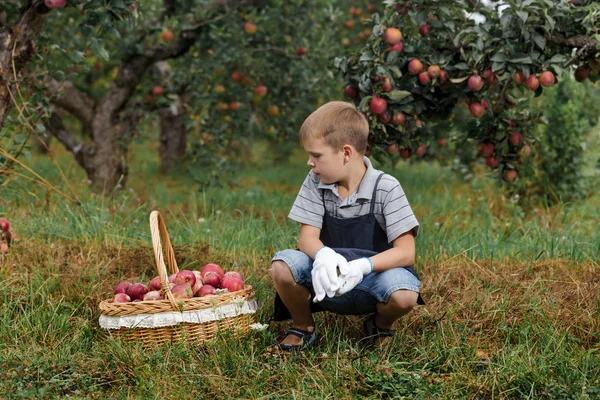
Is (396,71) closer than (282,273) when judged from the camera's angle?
No

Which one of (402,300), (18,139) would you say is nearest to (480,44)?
(402,300)

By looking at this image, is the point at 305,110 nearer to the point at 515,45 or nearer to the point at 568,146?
the point at 568,146

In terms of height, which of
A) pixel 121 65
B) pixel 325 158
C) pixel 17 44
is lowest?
pixel 121 65

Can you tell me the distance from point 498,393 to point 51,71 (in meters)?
3.49

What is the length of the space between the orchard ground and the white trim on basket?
89 millimetres

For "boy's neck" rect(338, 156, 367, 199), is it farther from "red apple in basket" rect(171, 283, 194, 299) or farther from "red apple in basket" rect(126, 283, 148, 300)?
"red apple in basket" rect(126, 283, 148, 300)

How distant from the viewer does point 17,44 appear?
3943mm

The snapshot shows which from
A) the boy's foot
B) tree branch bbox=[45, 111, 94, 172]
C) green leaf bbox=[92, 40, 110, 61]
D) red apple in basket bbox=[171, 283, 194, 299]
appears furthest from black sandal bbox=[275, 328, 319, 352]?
tree branch bbox=[45, 111, 94, 172]

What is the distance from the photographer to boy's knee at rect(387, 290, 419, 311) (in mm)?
2684

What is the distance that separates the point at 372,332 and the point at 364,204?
1.71ft

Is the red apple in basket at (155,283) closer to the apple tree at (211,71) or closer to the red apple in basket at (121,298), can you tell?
the red apple in basket at (121,298)

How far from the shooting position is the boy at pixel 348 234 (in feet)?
9.00

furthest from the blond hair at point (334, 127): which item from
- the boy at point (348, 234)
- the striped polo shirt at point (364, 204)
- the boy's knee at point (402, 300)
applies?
the boy's knee at point (402, 300)

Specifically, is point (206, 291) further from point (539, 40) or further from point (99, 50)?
point (539, 40)
